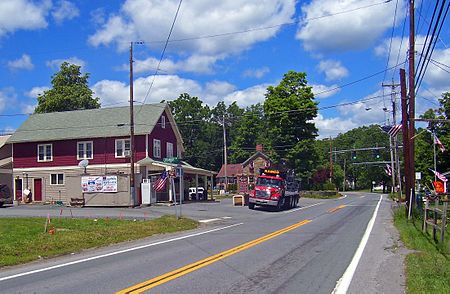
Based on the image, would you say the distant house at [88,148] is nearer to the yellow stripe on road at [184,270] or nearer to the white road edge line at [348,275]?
the yellow stripe on road at [184,270]

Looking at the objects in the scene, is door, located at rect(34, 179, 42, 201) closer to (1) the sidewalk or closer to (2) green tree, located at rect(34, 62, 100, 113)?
(2) green tree, located at rect(34, 62, 100, 113)

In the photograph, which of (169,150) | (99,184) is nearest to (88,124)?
(169,150)

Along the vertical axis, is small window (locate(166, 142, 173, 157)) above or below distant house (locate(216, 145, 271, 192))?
above

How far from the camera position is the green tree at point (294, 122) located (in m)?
70.9

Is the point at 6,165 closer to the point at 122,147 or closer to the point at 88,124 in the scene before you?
the point at 88,124

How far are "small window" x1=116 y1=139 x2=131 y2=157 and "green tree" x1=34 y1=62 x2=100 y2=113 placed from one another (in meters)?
25.9

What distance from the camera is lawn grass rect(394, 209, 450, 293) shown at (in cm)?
896

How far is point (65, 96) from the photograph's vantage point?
226ft

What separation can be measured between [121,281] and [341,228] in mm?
14396

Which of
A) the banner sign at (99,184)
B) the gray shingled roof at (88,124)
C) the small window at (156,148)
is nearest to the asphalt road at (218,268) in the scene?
the banner sign at (99,184)

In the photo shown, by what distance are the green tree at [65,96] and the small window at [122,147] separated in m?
25.9

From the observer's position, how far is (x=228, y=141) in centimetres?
12131

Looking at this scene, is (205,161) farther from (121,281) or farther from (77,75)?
(121,281)

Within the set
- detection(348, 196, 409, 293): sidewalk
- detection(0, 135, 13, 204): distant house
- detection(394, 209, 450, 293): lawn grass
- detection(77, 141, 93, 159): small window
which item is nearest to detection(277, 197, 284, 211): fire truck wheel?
detection(394, 209, 450, 293): lawn grass
